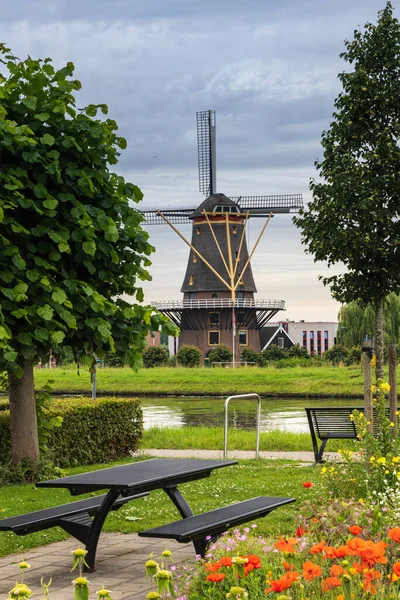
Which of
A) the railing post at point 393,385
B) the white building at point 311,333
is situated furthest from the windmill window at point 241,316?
the railing post at point 393,385

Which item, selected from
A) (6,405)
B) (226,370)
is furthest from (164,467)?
(226,370)

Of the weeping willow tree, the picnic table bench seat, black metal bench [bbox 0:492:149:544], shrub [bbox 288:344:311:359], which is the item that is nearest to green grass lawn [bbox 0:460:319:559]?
the picnic table bench seat

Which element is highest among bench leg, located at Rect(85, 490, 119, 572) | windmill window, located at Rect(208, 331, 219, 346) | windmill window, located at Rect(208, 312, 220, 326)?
windmill window, located at Rect(208, 312, 220, 326)

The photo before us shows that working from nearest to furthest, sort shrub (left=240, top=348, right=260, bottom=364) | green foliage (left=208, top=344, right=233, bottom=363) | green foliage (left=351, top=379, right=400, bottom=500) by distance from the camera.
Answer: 1. green foliage (left=351, top=379, right=400, bottom=500)
2. shrub (left=240, top=348, right=260, bottom=364)
3. green foliage (left=208, top=344, right=233, bottom=363)

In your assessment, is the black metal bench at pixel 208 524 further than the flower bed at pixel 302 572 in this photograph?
Yes

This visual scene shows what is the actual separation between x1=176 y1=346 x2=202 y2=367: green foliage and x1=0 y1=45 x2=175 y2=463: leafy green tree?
43.1 metres

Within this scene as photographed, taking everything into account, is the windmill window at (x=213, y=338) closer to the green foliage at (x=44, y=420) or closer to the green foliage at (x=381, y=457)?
the green foliage at (x=44, y=420)

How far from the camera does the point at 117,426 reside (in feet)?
42.9

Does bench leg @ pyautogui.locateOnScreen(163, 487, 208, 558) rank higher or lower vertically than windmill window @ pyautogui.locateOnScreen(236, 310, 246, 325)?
lower

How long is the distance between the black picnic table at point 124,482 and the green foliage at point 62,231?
2.79m

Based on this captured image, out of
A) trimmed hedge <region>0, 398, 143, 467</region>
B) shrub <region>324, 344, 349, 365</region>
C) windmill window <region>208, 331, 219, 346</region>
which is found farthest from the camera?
windmill window <region>208, 331, 219, 346</region>

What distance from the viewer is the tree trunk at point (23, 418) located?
1048 cm

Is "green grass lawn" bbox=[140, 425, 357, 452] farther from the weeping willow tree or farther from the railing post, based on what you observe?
the weeping willow tree

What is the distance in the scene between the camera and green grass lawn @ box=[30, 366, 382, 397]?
41031 millimetres
